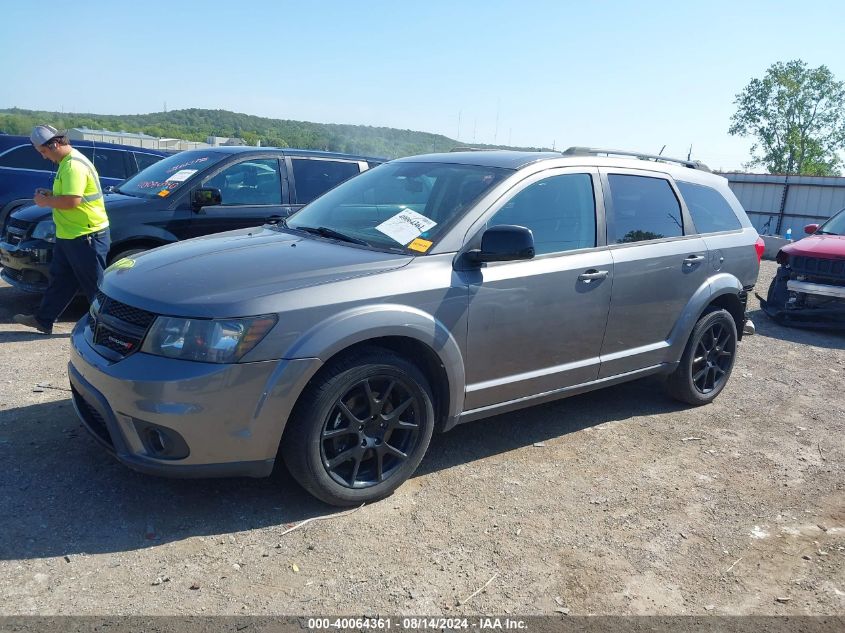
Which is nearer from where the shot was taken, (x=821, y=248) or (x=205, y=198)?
A: (x=205, y=198)

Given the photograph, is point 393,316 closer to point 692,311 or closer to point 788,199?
point 692,311

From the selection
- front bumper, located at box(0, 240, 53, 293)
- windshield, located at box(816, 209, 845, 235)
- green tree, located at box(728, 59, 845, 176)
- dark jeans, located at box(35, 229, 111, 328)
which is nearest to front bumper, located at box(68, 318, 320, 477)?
dark jeans, located at box(35, 229, 111, 328)

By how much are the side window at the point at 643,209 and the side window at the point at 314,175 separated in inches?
139

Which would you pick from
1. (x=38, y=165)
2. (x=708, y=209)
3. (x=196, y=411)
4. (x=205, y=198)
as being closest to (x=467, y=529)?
(x=196, y=411)

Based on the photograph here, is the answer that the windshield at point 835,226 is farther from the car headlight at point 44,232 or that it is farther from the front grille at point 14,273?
the front grille at point 14,273

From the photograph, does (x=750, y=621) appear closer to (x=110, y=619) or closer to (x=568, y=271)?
(x=568, y=271)

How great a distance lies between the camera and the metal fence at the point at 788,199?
24.6 m

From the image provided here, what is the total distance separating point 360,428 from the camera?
137 inches

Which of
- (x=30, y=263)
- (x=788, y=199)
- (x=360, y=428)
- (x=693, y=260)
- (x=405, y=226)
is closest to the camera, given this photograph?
(x=360, y=428)

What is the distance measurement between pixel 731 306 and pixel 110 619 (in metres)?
4.79

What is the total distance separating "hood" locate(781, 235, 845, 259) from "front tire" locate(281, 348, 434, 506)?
6832 millimetres

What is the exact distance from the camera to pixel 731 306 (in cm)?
557

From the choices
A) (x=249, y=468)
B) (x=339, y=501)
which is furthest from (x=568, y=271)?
(x=249, y=468)

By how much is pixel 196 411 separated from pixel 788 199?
1065 inches
